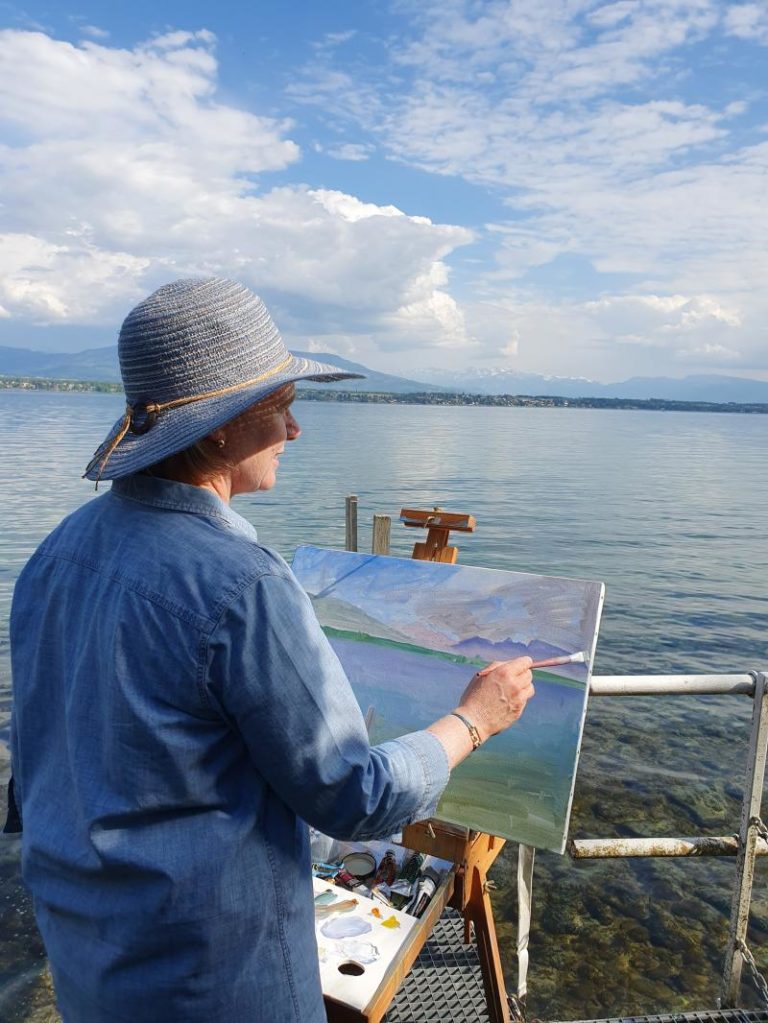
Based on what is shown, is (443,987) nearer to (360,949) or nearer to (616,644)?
(360,949)

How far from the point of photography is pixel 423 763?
4.70 feet

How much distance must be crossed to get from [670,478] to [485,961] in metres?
38.7

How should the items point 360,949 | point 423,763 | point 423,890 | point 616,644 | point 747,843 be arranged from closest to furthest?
point 423,763, point 360,949, point 423,890, point 747,843, point 616,644

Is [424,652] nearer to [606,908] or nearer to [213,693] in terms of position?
[213,693]

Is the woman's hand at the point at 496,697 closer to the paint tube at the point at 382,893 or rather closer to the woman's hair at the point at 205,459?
the woman's hair at the point at 205,459

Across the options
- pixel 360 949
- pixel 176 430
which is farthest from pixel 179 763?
pixel 360 949

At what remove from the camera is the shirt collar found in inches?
52.7

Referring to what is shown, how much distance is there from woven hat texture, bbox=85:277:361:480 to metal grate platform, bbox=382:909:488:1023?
2791mm

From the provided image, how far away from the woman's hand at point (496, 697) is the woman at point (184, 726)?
21cm

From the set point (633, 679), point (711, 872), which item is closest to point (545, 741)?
point (633, 679)

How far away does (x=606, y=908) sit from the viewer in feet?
16.8

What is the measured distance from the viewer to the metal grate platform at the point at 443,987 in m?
3.15

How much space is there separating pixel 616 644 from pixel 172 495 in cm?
1140

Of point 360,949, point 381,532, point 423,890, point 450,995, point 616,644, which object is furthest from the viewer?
point 616,644
